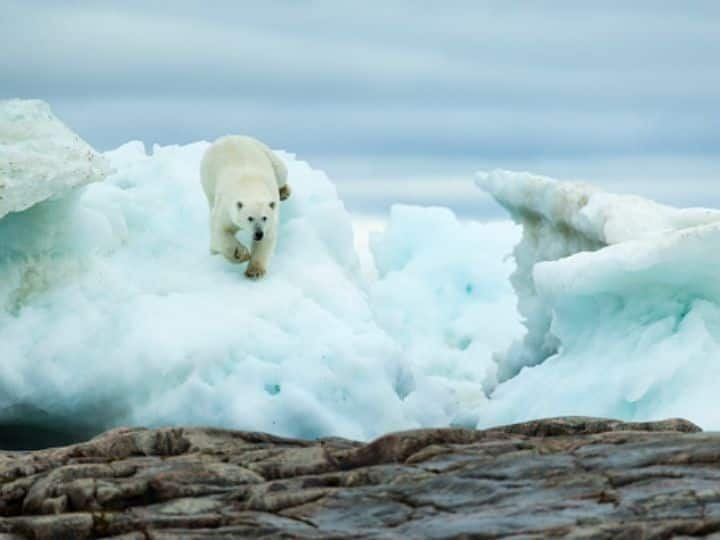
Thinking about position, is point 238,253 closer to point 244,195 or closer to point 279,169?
point 244,195

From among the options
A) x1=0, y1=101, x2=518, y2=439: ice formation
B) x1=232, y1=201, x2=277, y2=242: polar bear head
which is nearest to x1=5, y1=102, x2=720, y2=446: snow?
x1=0, y1=101, x2=518, y2=439: ice formation

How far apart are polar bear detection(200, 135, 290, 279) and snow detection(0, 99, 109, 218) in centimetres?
104

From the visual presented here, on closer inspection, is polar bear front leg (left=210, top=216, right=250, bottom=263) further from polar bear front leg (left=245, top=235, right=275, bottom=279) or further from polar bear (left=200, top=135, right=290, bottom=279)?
polar bear front leg (left=245, top=235, right=275, bottom=279)

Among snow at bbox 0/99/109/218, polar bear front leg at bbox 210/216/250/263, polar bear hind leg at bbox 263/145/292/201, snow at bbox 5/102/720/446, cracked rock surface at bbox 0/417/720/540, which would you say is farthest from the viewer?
polar bear hind leg at bbox 263/145/292/201

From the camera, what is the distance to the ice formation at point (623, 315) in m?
12.1

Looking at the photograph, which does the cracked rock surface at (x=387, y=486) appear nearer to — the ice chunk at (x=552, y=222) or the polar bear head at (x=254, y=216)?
the polar bear head at (x=254, y=216)

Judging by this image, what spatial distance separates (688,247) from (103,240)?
5.37 m

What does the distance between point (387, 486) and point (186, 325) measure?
593 centimetres

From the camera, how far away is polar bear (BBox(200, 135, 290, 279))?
13.2m

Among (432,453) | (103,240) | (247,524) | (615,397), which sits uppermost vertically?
(103,240)

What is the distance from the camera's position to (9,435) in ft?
44.6

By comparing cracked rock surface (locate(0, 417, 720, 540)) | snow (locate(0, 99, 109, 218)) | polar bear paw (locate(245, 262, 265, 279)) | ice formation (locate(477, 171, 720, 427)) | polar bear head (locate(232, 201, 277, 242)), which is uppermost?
snow (locate(0, 99, 109, 218))

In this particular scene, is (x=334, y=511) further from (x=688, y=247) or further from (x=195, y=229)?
(x=195, y=229)

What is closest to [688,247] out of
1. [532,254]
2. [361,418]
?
[361,418]
